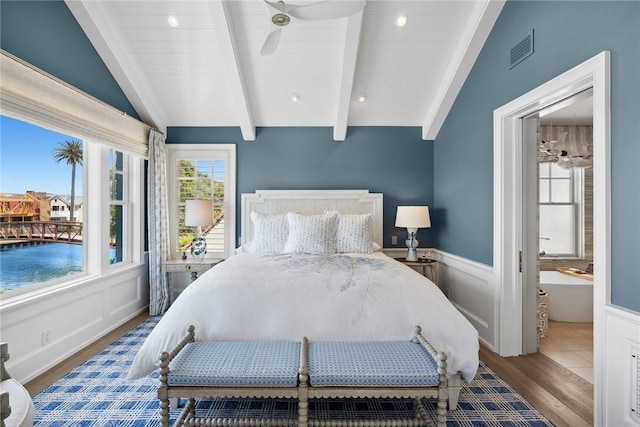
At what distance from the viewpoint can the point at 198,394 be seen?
170 centimetres

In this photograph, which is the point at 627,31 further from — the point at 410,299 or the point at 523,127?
the point at 410,299

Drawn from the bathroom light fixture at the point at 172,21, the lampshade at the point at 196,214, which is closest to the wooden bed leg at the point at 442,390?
the lampshade at the point at 196,214

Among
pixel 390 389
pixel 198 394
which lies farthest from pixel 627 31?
pixel 198 394

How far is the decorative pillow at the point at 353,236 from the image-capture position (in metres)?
3.72

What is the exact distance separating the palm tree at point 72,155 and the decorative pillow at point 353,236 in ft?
8.78

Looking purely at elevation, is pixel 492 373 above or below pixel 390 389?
below

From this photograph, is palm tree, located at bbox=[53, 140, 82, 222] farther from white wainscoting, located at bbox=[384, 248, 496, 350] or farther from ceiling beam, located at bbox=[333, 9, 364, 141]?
white wainscoting, located at bbox=[384, 248, 496, 350]

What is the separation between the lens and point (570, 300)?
3762 millimetres

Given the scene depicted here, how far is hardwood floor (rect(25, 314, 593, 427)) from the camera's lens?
A: 2107 millimetres

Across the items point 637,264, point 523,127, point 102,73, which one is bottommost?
point 637,264

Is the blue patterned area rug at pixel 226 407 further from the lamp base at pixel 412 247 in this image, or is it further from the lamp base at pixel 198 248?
the lamp base at pixel 198 248

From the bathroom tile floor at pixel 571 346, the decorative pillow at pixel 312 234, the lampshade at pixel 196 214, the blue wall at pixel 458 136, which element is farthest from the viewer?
the lampshade at pixel 196 214

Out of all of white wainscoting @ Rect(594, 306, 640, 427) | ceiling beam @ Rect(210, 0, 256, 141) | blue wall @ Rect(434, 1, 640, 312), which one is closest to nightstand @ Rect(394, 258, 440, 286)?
blue wall @ Rect(434, 1, 640, 312)

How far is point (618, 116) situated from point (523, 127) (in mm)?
1153
